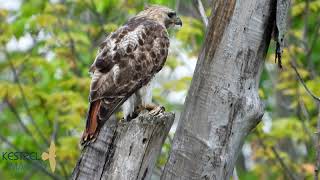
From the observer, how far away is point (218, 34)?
12.8ft

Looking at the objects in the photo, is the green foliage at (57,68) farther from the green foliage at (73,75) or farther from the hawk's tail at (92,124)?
the hawk's tail at (92,124)

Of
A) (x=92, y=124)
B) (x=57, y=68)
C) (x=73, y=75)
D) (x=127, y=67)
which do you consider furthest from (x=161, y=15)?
(x=73, y=75)

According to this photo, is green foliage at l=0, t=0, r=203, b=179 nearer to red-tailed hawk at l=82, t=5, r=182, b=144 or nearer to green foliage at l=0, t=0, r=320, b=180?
green foliage at l=0, t=0, r=320, b=180

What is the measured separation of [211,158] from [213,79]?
415 millimetres

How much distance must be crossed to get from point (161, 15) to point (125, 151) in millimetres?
2224

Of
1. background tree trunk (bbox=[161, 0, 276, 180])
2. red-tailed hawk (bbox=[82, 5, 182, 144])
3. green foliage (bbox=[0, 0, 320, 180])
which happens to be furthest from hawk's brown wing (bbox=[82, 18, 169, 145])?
green foliage (bbox=[0, 0, 320, 180])

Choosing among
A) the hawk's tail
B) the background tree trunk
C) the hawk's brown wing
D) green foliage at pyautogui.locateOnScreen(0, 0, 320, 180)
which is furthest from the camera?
green foliage at pyautogui.locateOnScreen(0, 0, 320, 180)

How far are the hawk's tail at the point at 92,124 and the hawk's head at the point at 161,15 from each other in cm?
131

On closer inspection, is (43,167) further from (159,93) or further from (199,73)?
(199,73)

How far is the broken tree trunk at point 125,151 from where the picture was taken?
3924mm

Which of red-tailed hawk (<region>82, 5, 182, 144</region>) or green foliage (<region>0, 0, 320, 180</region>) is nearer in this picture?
red-tailed hawk (<region>82, 5, 182, 144</region>)

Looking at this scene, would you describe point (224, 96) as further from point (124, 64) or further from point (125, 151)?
point (124, 64)

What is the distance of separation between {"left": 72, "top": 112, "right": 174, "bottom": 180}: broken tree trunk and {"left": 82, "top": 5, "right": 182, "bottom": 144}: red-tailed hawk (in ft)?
1.48

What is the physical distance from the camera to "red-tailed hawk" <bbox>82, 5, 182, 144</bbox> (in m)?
4.78
